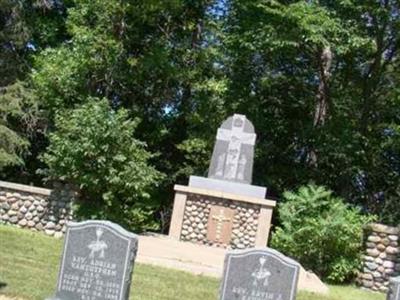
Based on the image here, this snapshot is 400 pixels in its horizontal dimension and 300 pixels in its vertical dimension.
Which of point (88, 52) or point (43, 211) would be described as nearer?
point (43, 211)

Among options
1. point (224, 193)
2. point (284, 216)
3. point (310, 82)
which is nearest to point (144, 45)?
point (310, 82)

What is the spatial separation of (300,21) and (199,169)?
22.6 ft

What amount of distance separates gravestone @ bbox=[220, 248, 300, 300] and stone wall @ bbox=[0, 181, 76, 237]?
31.7ft

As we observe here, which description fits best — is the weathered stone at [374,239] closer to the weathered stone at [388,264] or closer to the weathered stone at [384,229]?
the weathered stone at [384,229]

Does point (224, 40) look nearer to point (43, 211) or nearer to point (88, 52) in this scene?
point (88, 52)

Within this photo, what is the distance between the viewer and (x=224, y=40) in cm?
2219

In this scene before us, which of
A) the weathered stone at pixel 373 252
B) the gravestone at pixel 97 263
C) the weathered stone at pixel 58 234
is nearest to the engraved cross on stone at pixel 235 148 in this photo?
the weathered stone at pixel 373 252

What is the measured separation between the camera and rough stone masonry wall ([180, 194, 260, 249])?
17.5 metres

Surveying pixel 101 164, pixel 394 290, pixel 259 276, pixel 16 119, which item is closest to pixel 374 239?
pixel 101 164

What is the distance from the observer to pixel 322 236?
15961 millimetres

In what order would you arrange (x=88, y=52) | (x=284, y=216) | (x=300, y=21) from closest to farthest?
(x=284, y=216), (x=300, y=21), (x=88, y=52)

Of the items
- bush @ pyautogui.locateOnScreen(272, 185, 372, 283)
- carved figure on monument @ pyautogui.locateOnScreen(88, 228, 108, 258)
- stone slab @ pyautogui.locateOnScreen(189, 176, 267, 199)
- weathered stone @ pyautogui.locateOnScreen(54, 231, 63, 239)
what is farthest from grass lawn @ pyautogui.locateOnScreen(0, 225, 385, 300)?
stone slab @ pyautogui.locateOnScreen(189, 176, 267, 199)

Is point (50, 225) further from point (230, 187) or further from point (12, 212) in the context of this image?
point (230, 187)

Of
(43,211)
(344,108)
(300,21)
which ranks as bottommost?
(43,211)
